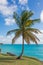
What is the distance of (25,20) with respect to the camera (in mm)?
36062

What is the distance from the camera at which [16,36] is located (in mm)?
36062

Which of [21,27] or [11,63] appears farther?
[21,27]

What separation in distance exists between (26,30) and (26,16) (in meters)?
2.24

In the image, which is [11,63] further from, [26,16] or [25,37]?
[26,16]

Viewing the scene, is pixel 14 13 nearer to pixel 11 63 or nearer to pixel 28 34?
pixel 28 34

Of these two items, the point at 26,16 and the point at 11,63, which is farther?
the point at 26,16

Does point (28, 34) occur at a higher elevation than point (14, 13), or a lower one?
lower

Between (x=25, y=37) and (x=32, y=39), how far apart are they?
1.14 metres

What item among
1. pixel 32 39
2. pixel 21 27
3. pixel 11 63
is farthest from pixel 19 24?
pixel 11 63

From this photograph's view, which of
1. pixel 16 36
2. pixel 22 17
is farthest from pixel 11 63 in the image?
pixel 22 17

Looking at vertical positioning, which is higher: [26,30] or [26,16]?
[26,16]

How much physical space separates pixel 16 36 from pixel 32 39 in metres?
2.56

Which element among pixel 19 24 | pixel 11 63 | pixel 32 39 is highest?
pixel 19 24

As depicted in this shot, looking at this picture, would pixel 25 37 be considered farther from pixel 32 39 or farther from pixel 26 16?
pixel 26 16
